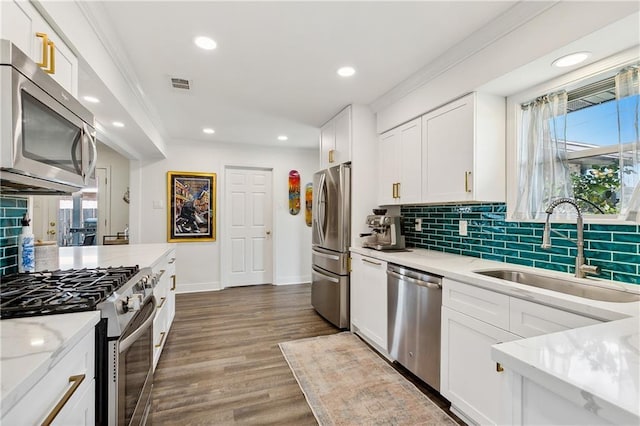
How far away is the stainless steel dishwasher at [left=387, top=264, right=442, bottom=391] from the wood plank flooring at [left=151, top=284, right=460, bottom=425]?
0.88 ft

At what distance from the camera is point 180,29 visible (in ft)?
6.47

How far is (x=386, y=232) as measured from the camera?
9.75 ft

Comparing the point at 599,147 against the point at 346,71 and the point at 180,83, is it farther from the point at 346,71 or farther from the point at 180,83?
the point at 180,83

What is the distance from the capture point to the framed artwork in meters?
4.80

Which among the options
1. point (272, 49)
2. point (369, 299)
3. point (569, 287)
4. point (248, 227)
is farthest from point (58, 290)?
point (248, 227)

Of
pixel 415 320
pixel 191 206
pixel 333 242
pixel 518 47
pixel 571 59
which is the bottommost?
pixel 415 320

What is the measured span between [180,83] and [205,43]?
80 cm

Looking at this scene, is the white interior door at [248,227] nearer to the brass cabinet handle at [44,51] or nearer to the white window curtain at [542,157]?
the brass cabinet handle at [44,51]

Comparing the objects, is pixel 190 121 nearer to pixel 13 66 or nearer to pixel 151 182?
pixel 151 182

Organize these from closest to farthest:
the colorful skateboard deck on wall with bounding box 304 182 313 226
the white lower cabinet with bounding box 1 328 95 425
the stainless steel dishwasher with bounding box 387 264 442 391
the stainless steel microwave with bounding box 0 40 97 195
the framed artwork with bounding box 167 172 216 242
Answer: the white lower cabinet with bounding box 1 328 95 425 < the stainless steel microwave with bounding box 0 40 97 195 < the stainless steel dishwasher with bounding box 387 264 442 391 < the framed artwork with bounding box 167 172 216 242 < the colorful skateboard deck on wall with bounding box 304 182 313 226

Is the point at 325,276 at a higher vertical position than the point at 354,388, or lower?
higher

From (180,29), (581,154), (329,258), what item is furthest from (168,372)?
(581,154)

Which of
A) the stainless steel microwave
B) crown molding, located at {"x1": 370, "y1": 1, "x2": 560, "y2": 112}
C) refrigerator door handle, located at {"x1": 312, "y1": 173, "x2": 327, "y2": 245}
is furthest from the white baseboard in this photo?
the stainless steel microwave

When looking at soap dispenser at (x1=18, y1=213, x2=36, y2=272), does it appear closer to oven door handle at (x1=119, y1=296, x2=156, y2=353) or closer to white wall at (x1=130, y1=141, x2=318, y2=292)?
oven door handle at (x1=119, y1=296, x2=156, y2=353)
